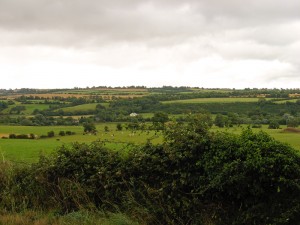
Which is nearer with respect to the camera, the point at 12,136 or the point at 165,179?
the point at 165,179

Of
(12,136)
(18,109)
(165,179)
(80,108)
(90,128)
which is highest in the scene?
(165,179)

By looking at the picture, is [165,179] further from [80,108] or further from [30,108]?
[30,108]

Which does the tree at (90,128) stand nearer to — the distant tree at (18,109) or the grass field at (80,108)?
the grass field at (80,108)

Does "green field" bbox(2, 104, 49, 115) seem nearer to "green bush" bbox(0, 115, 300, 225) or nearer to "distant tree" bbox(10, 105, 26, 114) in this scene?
"distant tree" bbox(10, 105, 26, 114)

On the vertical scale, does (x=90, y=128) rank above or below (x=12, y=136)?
above

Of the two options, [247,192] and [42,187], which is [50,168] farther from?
[247,192]

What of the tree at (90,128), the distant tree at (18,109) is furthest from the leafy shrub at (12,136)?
the distant tree at (18,109)

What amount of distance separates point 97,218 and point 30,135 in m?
38.6

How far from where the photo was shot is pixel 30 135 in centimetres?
4456

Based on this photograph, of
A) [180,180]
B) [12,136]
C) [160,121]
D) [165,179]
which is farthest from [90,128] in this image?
[12,136]

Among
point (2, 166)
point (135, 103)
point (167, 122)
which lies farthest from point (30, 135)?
point (135, 103)

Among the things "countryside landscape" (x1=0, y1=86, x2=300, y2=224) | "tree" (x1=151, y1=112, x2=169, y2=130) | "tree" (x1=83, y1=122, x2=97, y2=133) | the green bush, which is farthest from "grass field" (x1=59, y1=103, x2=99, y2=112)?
"tree" (x1=151, y1=112, x2=169, y2=130)

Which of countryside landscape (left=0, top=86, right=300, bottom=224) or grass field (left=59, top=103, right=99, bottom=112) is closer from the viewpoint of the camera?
countryside landscape (left=0, top=86, right=300, bottom=224)

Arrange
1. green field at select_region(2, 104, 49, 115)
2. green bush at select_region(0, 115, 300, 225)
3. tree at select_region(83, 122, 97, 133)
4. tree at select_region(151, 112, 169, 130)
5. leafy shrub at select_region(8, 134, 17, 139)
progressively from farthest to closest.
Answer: green field at select_region(2, 104, 49, 115) → leafy shrub at select_region(8, 134, 17, 139) → tree at select_region(83, 122, 97, 133) → tree at select_region(151, 112, 169, 130) → green bush at select_region(0, 115, 300, 225)
